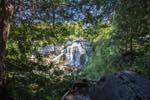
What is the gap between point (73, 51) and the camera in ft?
30.1

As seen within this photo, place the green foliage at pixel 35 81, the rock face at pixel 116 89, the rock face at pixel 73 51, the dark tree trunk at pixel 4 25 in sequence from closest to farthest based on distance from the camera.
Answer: the rock face at pixel 116 89
the dark tree trunk at pixel 4 25
the green foliage at pixel 35 81
the rock face at pixel 73 51

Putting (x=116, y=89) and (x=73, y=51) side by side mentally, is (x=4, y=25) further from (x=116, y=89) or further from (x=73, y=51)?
(x=116, y=89)

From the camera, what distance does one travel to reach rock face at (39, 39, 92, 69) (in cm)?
887

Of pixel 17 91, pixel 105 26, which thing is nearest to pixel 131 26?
pixel 105 26

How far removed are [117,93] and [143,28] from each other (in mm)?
3064

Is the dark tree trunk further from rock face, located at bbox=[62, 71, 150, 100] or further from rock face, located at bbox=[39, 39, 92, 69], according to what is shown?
rock face, located at bbox=[62, 71, 150, 100]

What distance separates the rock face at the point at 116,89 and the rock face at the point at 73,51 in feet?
14.2

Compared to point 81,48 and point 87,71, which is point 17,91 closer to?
point 87,71

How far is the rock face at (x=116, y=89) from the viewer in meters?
4.09

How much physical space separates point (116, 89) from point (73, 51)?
5.06 metres

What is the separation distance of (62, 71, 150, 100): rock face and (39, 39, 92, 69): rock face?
432cm

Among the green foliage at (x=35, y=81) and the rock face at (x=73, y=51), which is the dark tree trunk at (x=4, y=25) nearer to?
the green foliage at (x=35, y=81)

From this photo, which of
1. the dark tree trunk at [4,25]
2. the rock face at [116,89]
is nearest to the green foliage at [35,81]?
the dark tree trunk at [4,25]

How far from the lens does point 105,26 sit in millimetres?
8547
